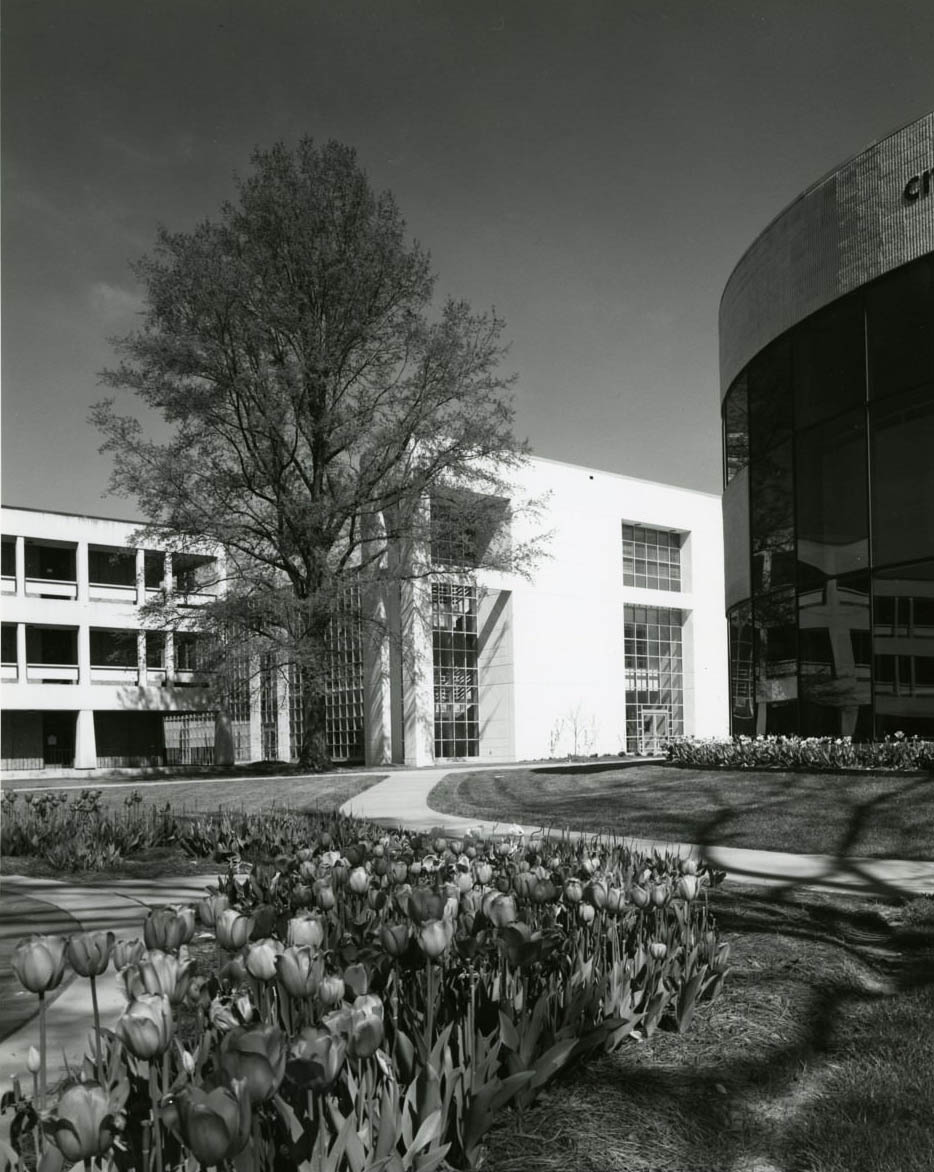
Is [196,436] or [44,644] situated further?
[44,644]

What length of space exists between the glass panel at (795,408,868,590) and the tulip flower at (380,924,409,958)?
558 inches

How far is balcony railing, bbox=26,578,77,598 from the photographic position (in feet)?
132

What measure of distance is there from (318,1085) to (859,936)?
470cm

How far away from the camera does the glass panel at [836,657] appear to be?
15602 millimetres

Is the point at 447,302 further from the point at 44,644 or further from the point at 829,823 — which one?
the point at 44,644

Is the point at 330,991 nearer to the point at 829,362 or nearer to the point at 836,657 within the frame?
the point at 836,657

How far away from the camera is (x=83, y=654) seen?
132 ft

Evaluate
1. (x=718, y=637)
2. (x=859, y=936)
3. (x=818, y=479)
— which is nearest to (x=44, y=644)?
(x=718, y=637)

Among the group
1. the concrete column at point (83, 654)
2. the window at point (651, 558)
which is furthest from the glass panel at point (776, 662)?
the concrete column at point (83, 654)

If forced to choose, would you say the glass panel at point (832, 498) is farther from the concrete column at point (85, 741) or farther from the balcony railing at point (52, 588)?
the balcony railing at point (52, 588)

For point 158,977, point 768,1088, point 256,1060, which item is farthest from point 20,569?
point 256,1060

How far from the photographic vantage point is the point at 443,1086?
2.72 meters

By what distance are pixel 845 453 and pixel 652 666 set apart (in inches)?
1041

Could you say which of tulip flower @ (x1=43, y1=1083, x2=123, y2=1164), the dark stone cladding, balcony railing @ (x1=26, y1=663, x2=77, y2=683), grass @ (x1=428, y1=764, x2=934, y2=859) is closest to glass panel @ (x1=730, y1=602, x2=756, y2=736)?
grass @ (x1=428, y1=764, x2=934, y2=859)
